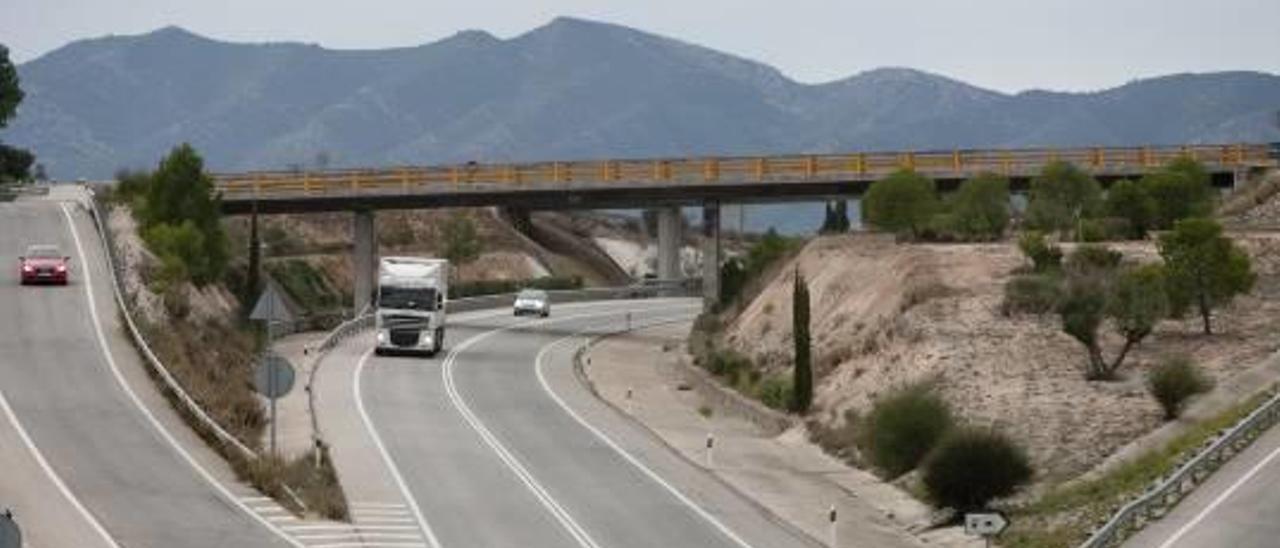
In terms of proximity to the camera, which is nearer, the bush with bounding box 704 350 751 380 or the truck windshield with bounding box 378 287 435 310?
the truck windshield with bounding box 378 287 435 310

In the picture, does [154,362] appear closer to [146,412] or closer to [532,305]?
[146,412]

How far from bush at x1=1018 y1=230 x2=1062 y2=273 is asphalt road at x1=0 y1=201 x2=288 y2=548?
27.6 meters

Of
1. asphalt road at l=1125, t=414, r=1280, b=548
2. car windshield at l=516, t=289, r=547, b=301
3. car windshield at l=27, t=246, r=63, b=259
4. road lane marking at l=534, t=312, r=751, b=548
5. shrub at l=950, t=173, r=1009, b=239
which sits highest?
shrub at l=950, t=173, r=1009, b=239

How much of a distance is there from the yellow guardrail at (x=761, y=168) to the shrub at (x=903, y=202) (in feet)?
28.6

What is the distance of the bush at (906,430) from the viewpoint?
1676 inches

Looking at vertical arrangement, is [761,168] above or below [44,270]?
above

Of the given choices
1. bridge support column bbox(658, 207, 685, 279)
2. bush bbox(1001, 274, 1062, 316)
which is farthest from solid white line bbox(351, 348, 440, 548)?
bridge support column bbox(658, 207, 685, 279)

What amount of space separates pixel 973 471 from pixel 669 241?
68076 mm

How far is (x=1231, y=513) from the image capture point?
32812 millimetres

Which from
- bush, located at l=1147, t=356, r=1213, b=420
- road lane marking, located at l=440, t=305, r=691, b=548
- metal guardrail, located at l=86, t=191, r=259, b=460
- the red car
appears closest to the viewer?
road lane marking, located at l=440, t=305, r=691, b=548

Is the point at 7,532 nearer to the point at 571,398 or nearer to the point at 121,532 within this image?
the point at 121,532

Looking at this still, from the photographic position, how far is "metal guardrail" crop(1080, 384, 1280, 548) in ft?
102

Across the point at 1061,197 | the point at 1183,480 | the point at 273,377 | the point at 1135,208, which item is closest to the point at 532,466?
the point at 273,377

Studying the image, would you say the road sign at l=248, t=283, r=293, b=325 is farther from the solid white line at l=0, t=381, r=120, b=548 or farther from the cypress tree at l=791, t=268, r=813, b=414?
the cypress tree at l=791, t=268, r=813, b=414
